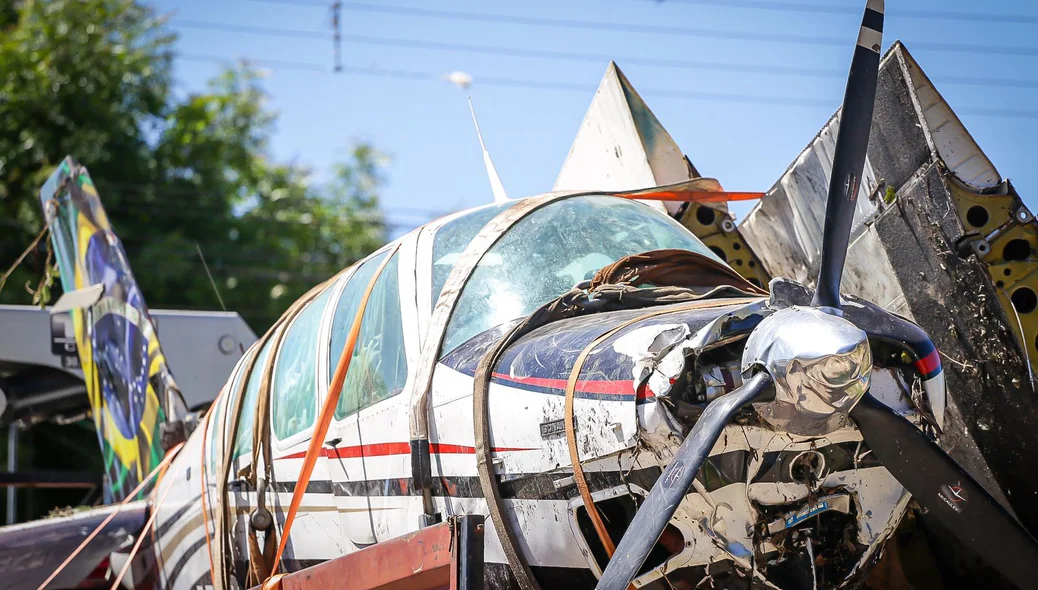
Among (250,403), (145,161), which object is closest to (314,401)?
(250,403)

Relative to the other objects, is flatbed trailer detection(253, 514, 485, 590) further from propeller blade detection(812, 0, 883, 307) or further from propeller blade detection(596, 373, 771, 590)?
propeller blade detection(812, 0, 883, 307)

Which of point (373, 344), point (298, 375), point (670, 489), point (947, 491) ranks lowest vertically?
point (947, 491)

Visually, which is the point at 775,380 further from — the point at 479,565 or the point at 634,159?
the point at 634,159

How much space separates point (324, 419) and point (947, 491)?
2.32 m

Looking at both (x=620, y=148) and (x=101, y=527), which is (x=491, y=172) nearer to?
(x=620, y=148)

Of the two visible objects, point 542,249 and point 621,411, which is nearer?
point 621,411

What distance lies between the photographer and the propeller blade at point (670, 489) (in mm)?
2570

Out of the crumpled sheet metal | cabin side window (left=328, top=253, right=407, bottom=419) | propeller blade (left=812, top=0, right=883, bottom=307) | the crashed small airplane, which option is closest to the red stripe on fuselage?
the crashed small airplane

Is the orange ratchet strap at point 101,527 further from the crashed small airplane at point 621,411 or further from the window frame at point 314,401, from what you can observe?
the crashed small airplane at point 621,411

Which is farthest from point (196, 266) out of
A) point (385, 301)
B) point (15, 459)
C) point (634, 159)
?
point (385, 301)

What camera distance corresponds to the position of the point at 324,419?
402 cm

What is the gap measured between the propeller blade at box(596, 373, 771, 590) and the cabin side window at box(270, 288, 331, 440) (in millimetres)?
2067

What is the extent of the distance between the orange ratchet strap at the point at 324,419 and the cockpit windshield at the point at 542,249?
15.6 inches

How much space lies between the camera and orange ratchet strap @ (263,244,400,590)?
403 cm
